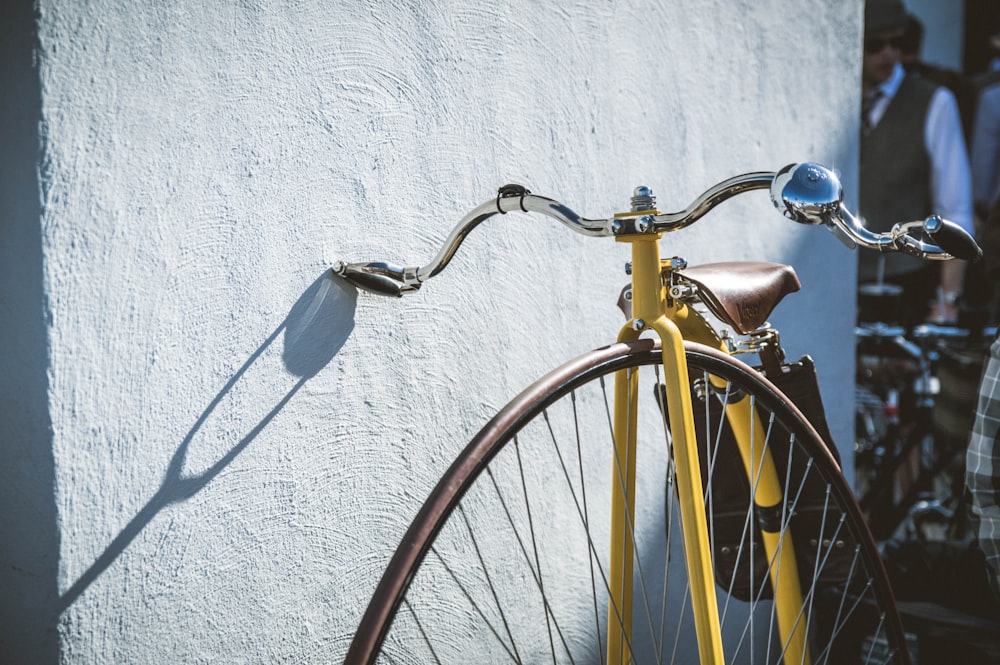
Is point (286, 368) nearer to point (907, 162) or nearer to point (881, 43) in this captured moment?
point (907, 162)

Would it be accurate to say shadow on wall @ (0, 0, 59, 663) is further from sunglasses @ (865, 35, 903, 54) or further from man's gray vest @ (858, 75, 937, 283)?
sunglasses @ (865, 35, 903, 54)

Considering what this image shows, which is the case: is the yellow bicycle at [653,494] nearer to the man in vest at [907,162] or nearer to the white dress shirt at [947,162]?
the man in vest at [907,162]

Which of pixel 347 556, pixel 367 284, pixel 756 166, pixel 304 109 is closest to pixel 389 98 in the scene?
pixel 304 109

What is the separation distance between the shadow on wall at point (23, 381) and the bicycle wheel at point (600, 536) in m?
0.52

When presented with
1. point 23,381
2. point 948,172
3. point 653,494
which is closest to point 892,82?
point 948,172

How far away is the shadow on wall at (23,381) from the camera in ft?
3.38

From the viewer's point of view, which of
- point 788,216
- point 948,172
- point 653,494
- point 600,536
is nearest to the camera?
point 788,216

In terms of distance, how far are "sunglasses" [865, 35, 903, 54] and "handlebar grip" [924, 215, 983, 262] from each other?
3.64 meters

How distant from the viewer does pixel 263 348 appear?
127cm

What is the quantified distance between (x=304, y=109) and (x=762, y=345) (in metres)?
0.88

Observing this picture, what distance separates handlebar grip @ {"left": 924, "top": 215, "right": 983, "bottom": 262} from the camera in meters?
1.05

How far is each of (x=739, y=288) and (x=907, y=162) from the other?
121 inches

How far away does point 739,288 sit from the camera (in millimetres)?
1396

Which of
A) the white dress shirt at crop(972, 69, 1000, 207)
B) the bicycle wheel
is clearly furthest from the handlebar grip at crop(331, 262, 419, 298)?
the white dress shirt at crop(972, 69, 1000, 207)
